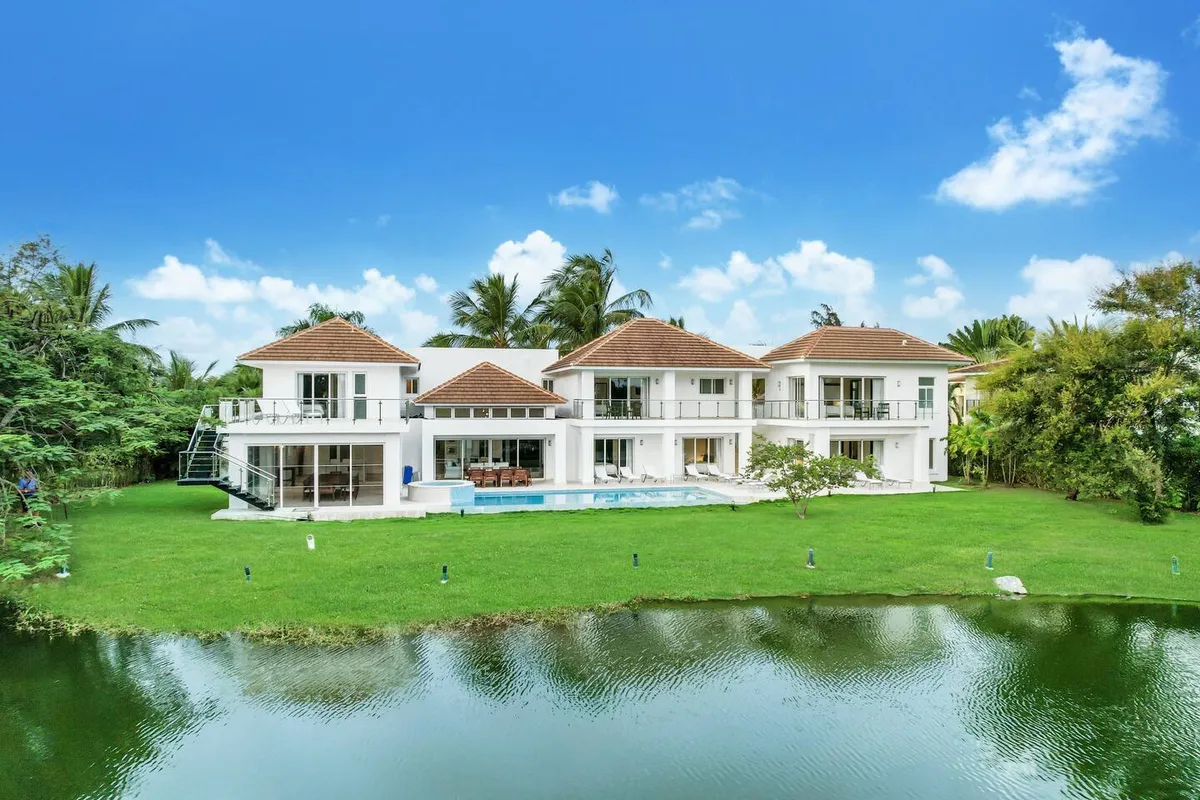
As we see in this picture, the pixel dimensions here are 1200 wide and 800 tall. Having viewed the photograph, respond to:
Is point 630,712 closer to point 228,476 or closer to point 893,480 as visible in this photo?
point 228,476

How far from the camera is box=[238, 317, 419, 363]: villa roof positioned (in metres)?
22.2

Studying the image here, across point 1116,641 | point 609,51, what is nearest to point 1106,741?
point 1116,641

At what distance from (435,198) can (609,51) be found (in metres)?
11.5

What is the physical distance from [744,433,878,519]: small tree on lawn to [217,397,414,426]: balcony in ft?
36.9

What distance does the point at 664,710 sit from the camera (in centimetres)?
863

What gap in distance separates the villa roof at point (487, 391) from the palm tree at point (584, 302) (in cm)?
972

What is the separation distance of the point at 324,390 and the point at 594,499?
947 centimetres

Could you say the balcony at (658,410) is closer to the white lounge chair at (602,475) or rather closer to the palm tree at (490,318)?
the white lounge chair at (602,475)

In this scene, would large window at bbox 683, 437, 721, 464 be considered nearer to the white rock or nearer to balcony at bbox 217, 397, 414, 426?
balcony at bbox 217, 397, 414, 426

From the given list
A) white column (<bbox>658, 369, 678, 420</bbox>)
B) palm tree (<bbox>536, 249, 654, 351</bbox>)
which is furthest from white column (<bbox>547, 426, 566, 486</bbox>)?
palm tree (<bbox>536, 249, 654, 351</bbox>)

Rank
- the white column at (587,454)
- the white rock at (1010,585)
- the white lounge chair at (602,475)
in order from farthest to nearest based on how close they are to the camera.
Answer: the white lounge chair at (602,475), the white column at (587,454), the white rock at (1010,585)

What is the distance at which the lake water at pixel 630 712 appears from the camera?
23.6 feet

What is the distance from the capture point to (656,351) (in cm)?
2773

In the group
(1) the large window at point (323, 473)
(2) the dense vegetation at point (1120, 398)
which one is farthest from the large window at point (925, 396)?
(1) the large window at point (323, 473)
